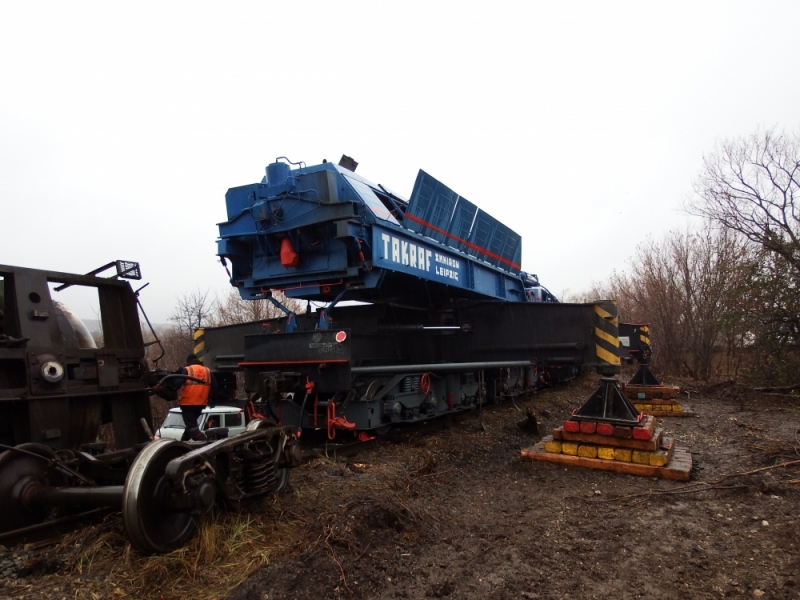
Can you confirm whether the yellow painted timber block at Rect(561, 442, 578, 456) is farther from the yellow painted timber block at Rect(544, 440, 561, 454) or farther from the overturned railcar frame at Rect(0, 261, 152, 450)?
the overturned railcar frame at Rect(0, 261, 152, 450)

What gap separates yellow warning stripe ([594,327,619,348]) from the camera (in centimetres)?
754

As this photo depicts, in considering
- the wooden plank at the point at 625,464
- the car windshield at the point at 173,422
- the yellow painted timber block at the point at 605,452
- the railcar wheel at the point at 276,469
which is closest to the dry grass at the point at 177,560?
the railcar wheel at the point at 276,469

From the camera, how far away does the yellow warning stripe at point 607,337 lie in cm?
754

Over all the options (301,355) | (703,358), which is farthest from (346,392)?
(703,358)

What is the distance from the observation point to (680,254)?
20.7 m

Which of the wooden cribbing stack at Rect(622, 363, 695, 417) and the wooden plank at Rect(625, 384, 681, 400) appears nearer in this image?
the wooden cribbing stack at Rect(622, 363, 695, 417)

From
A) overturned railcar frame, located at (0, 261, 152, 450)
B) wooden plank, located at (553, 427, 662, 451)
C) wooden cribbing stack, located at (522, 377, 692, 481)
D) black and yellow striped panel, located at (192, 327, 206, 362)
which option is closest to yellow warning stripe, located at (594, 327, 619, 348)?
wooden cribbing stack, located at (522, 377, 692, 481)

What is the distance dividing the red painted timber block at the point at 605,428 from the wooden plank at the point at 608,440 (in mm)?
51

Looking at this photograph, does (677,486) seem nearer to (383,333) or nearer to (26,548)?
(383,333)

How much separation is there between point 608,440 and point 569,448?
0.44 metres

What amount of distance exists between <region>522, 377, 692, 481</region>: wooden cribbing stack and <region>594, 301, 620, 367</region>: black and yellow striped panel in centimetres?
133

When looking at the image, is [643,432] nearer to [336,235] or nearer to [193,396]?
[336,235]

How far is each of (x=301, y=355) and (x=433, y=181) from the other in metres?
2.94

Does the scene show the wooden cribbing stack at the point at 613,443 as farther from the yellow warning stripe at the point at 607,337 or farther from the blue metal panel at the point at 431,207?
the blue metal panel at the point at 431,207
